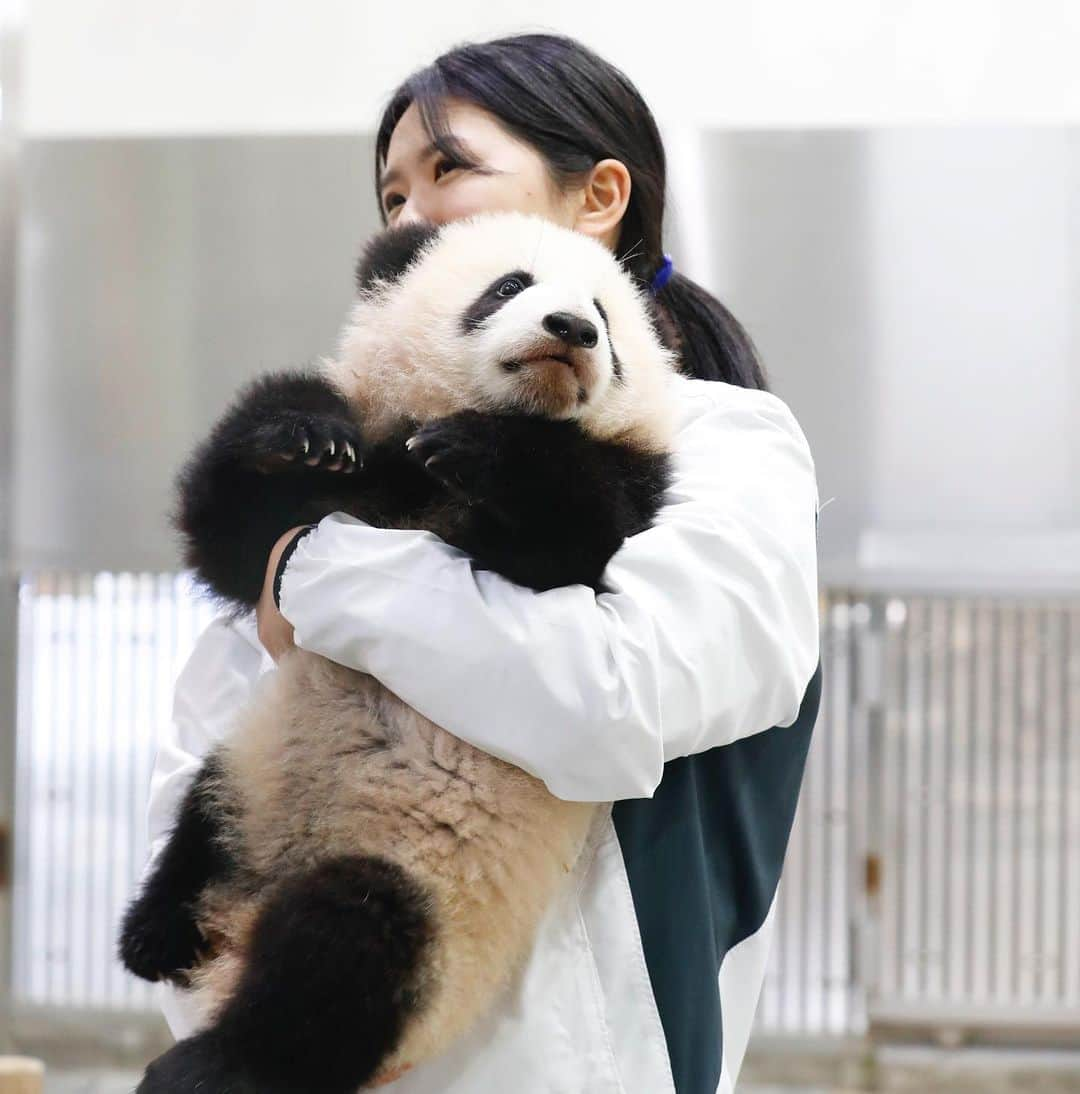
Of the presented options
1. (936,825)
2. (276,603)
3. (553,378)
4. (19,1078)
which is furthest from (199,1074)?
(936,825)

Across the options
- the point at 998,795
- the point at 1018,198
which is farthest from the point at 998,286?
the point at 998,795

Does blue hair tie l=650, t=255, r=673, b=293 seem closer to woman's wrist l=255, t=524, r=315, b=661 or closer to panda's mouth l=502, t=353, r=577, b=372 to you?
panda's mouth l=502, t=353, r=577, b=372

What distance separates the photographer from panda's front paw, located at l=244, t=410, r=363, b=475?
1116mm

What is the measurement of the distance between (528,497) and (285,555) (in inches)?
9.9

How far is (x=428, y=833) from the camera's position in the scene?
3.43 feet

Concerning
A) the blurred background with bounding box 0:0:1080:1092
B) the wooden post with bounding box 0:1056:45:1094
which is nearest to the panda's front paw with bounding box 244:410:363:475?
the wooden post with bounding box 0:1056:45:1094

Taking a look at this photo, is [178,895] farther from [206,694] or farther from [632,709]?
[632,709]

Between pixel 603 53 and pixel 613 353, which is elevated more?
pixel 603 53

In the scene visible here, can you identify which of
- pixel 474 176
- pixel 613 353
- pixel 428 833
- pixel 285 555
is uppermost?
pixel 474 176

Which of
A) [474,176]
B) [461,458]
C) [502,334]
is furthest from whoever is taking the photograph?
[474,176]

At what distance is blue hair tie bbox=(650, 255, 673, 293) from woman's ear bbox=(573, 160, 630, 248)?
9 centimetres

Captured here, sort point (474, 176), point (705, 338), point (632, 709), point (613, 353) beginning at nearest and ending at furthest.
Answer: point (632, 709) → point (613, 353) → point (474, 176) → point (705, 338)

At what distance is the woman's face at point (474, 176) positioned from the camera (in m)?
1.42

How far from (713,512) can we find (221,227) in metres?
2.06
